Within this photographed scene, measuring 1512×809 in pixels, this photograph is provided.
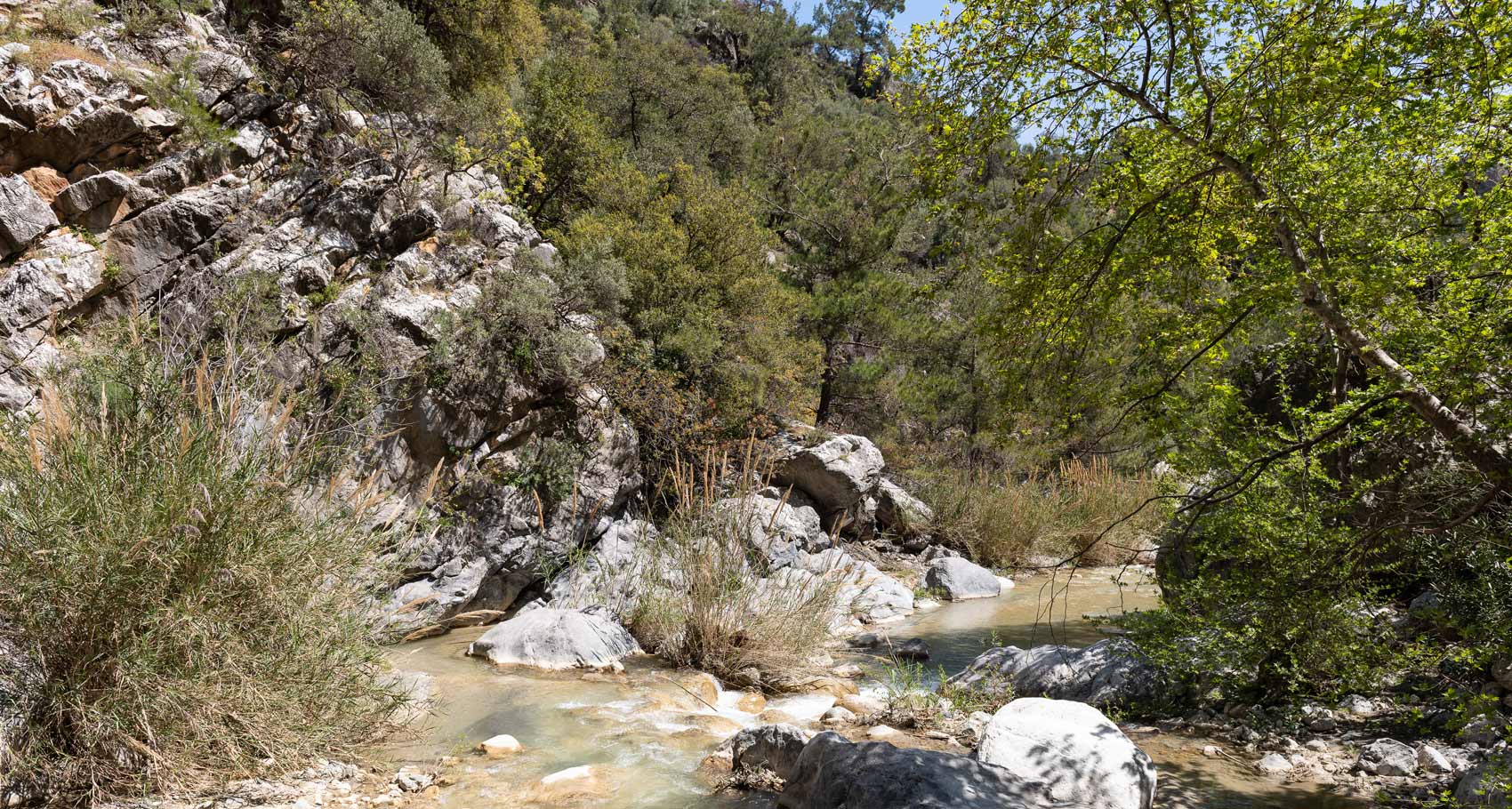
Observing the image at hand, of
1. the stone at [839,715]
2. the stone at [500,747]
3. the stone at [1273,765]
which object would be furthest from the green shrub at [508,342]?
the stone at [1273,765]

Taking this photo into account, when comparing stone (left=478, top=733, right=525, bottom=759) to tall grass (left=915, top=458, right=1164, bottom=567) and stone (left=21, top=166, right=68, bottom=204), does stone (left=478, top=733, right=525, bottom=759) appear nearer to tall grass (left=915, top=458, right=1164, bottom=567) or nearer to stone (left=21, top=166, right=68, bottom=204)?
stone (left=21, top=166, right=68, bottom=204)

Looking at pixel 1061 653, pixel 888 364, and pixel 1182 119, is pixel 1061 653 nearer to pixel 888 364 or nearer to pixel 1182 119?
pixel 1182 119

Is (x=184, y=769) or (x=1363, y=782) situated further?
(x=1363, y=782)

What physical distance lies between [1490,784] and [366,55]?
39.2ft

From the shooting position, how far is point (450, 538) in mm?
7227

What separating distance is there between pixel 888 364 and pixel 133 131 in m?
10.5

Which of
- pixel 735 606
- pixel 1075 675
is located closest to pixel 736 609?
pixel 735 606

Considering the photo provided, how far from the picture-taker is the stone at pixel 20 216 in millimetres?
Answer: 6730

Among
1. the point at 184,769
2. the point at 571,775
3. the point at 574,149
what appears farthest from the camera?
the point at 574,149

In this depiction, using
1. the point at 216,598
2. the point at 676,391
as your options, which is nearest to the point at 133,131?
the point at 676,391

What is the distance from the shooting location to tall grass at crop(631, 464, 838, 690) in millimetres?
5520

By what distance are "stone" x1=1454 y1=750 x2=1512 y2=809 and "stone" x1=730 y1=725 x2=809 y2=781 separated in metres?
2.59

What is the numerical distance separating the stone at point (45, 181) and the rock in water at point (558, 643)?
6.02 meters

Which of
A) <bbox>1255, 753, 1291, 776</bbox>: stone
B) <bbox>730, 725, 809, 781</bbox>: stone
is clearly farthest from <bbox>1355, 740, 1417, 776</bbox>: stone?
<bbox>730, 725, 809, 781</bbox>: stone
